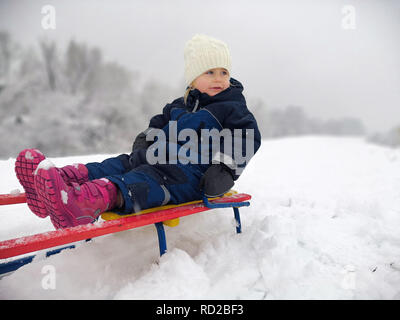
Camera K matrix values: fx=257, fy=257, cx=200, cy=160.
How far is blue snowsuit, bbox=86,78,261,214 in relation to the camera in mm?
1707

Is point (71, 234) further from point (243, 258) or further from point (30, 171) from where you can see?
point (243, 258)

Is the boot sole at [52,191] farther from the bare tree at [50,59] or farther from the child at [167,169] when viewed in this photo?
the bare tree at [50,59]

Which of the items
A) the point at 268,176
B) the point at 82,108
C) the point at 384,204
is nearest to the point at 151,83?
the point at 82,108


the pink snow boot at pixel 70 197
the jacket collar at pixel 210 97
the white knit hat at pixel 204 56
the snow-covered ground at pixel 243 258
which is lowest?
the snow-covered ground at pixel 243 258

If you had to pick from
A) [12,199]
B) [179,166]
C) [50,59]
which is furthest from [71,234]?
[50,59]

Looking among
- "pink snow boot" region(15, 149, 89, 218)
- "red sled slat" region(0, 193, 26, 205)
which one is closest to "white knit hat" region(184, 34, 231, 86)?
"pink snow boot" region(15, 149, 89, 218)

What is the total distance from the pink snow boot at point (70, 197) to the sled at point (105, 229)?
0.12 m

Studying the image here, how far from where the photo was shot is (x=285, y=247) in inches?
64.1

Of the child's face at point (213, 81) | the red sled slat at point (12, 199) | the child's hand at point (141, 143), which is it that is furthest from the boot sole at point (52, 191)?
the child's face at point (213, 81)

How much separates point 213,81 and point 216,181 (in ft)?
3.23

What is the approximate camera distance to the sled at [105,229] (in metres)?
1.19

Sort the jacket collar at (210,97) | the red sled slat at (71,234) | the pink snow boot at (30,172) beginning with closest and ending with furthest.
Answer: the red sled slat at (71,234) < the pink snow boot at (30,172) < the jacket collar at (210,97)

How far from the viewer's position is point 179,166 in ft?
6.17
